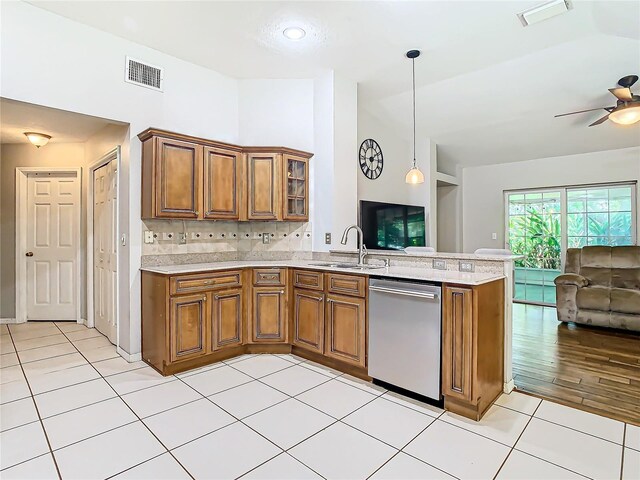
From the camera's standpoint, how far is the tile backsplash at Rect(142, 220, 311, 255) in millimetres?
3768

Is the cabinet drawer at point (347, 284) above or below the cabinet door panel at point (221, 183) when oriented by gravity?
below

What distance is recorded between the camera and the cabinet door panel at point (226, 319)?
10.6ft

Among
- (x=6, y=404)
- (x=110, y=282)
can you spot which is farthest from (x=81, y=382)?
(x=110, y=282)

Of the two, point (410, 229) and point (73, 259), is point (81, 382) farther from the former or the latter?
point (410, 229)

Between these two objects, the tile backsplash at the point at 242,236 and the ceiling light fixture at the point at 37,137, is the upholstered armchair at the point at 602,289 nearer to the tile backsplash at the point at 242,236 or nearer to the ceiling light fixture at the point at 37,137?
the tile backsplash at the point at 242,236

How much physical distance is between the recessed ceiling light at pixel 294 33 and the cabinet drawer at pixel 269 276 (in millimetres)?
2183

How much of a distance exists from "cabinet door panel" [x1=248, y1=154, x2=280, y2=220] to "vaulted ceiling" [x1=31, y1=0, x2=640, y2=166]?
41.0 inches

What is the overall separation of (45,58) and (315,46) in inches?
89.6

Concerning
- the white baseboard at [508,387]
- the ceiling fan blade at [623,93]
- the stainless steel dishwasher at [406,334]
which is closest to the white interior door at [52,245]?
the stainless steel dishwasher at [406,334]

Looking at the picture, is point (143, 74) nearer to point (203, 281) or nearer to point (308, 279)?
point (203, 281)

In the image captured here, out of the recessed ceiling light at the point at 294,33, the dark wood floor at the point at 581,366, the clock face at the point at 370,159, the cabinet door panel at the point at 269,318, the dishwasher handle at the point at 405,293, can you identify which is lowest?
the dark wood floor at the point at 581,366

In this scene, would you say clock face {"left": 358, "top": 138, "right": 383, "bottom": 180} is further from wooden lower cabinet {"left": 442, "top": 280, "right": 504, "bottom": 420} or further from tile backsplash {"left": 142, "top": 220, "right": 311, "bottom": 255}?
wooden lower cabinet {"left": 442, "top": 280, "right": 504, "bottom": 420}

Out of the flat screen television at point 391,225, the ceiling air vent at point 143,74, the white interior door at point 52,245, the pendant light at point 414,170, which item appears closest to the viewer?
the ceiling air vent at point 143,74

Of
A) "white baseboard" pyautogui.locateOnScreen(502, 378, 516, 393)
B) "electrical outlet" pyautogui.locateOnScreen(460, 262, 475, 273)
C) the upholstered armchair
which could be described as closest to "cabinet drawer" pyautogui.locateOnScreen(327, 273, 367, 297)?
"electrical outlet" pyautogui.locateOnScreen(460, 262, 475, 273)
